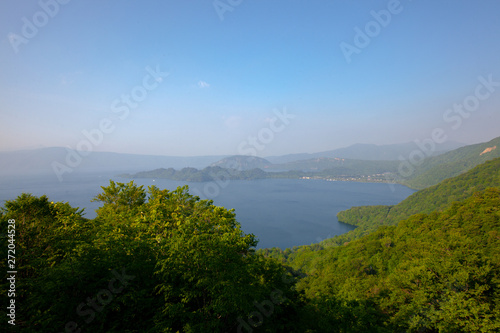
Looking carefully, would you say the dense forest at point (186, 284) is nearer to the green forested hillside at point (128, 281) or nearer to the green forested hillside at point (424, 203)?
the green forested hillside at point (128, 281)

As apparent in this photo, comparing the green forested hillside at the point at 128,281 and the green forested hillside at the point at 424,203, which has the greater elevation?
the green forested hillside at the point at 128,281

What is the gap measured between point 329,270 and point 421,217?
60.6 feet

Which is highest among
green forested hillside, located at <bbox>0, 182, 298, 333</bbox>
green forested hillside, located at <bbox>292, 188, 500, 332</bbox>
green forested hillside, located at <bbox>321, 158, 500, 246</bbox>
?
green forested hillside, located at <bbox>0, 182, 298, 333</bbox>

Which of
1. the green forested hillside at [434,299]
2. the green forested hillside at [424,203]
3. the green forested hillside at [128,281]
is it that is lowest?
the green forested hillside at [424,203]

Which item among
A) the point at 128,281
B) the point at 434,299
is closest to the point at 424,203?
the point at 434,299

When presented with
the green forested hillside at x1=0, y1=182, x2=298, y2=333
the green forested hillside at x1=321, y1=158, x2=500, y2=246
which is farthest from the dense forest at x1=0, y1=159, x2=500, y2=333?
the green forested hillside at x1=321, y1=158, x2=500, y2=246

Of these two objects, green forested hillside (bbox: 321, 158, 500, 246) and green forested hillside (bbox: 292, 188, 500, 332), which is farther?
green forested hillside (bbox: 321, 158, 500, 246)

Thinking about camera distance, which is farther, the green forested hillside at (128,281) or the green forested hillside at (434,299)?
the green forested hillside at (434,299)

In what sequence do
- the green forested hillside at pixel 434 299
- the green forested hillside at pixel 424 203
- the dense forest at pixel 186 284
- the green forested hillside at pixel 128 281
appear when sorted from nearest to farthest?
the green forested hillside at pixel 128 281
the dense forest at pixel 186 284
the green forested hillside at pixel 434 299
the green forested hillside at pixel 424 203

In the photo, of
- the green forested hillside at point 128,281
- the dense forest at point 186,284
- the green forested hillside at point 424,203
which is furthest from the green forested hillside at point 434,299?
the green forested hillside at point 424,203

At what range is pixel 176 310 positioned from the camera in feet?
21.4

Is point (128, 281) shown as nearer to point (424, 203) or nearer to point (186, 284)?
point (186, 284)

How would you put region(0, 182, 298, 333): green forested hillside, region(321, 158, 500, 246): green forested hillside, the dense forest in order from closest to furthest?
region(0, 182, 298, 333): green forested hillside → the dense forest → region(321, 158, 500, 246): green forested hillside

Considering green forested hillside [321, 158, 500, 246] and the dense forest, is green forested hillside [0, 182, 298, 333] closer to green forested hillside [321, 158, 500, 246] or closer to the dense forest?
the dense forest
